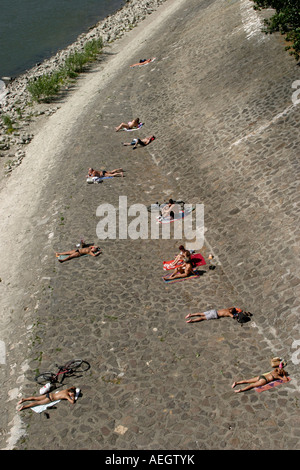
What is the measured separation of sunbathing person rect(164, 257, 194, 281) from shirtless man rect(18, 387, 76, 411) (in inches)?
226

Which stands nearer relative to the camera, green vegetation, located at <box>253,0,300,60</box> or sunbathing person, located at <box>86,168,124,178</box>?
green vegetation, located at <box>253,0,300,60</box>

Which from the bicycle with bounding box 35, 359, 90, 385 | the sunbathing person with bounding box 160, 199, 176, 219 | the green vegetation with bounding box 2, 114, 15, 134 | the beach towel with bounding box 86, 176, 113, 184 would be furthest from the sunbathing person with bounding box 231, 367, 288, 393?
the green vegetation with bounding box 2, 114, 15, 134

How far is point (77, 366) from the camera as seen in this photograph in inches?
583

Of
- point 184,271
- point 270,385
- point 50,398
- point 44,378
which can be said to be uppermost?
point 44,378

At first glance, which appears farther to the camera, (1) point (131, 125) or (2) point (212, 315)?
(1) point (131, 125)

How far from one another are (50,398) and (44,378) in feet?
2.51

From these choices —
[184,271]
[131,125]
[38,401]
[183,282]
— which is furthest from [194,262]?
[131,125]

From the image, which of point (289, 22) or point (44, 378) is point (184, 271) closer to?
point (44, 378)

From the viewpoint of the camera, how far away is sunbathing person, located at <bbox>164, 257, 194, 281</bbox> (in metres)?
17.8

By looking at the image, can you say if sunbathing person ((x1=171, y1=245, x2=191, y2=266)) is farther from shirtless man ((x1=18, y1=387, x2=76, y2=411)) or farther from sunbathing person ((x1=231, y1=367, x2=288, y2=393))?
shirtless man ((x1=18, y1=387, x2=76, y2=411))

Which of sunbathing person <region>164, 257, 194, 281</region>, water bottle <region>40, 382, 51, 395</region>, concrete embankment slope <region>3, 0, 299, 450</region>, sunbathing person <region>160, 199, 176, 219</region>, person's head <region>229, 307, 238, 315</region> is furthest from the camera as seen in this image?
sunbathing person <region>160, 199, 176, 219</region>

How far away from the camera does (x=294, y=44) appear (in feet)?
79.5

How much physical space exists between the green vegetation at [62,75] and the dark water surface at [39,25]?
26.8 feet
